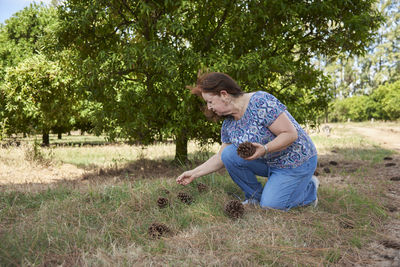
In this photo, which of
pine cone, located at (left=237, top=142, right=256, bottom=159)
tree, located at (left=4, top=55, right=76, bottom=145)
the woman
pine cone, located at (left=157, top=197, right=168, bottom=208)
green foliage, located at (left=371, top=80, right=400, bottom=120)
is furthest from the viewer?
green foliage, located at (left=371, top=80, right=400, bottom=120)

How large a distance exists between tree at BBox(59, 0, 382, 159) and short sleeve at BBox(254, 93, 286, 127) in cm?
177

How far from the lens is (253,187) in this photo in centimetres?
341

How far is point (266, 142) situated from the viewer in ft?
10.3

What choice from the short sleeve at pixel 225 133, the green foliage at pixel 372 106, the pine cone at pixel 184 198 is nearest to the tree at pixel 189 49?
the short sleeve at pixel 225 133

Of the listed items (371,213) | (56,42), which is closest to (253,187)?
(371,213)

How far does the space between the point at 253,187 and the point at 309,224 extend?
825mm

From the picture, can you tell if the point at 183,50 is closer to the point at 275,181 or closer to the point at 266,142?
the point at 266,142

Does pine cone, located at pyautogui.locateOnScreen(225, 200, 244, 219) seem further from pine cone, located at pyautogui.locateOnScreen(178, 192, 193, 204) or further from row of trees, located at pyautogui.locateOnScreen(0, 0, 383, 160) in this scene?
row of trees, located at pyautogui.locateOnScreen(0, 0, 383, 160)

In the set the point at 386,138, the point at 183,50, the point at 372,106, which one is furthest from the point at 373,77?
the point at 183,50

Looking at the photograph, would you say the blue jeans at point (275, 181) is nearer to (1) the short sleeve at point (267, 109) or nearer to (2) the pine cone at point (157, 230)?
(1) the short sleeve at point (267, 109)

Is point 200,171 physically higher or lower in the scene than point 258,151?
lower

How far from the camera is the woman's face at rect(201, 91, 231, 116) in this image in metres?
3.01

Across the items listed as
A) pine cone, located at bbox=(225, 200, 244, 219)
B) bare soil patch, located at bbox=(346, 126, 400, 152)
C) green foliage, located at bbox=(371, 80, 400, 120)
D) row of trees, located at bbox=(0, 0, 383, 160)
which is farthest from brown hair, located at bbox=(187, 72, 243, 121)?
green foliage, located at bbox=(371, 80, 400, 120)

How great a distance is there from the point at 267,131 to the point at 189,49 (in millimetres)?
2673
